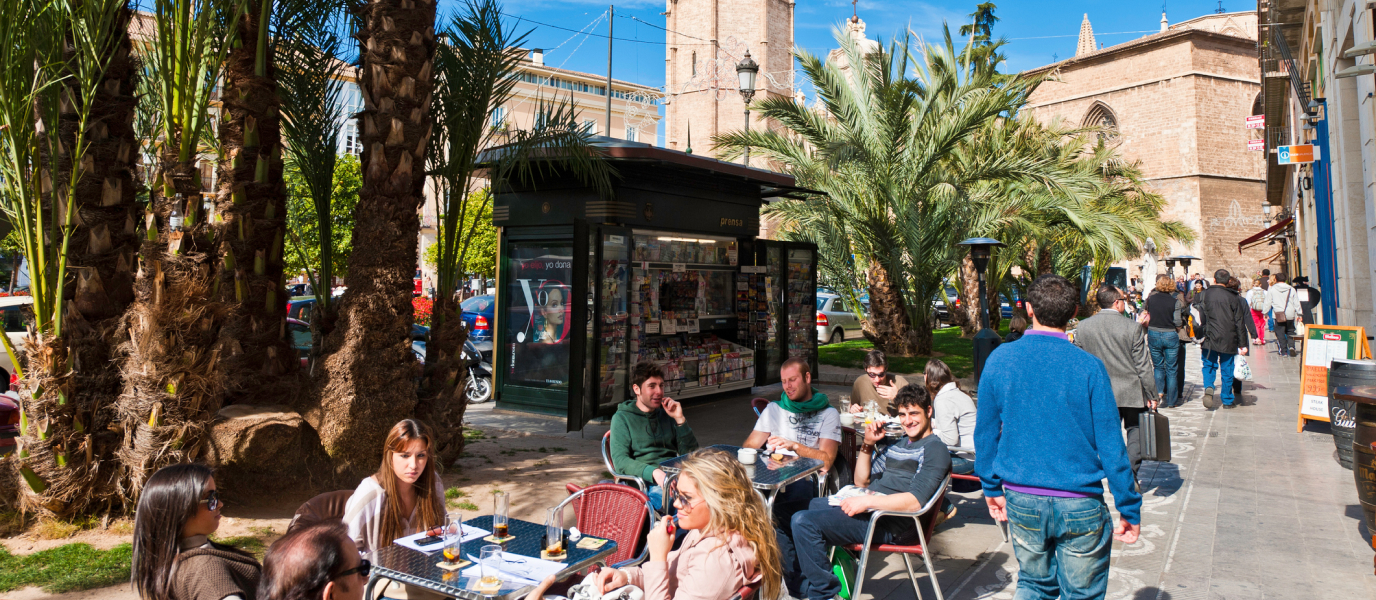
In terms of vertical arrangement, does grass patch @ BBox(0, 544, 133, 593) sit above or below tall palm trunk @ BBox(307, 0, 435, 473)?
below

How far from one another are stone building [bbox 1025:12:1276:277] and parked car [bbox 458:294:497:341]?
39583 millimetres

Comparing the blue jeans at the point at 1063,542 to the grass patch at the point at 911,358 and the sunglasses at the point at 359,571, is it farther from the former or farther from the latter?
the grass patch at the point at 911,358

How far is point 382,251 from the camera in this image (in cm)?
602

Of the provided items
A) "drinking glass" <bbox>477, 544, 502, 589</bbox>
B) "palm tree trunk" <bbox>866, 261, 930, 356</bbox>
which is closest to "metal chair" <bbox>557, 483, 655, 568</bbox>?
"drinking glass" <bbox>477, 544, 502, 589</bbox>

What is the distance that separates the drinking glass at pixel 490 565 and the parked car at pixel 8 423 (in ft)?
14.2

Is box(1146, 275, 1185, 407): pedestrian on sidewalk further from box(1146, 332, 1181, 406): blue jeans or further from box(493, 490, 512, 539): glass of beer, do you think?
box(493, 490, 512, 539): glass of beer

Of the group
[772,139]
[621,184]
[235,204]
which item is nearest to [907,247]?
[772,139]

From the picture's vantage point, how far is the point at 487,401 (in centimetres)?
1169

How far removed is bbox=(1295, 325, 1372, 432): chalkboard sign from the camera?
8.78 metres

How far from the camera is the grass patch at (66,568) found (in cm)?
418

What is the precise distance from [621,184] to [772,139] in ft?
19.8

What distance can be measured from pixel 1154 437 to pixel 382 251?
19.9 feet

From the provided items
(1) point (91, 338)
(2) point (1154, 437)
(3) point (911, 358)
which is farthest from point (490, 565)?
(3) point (911, 358)

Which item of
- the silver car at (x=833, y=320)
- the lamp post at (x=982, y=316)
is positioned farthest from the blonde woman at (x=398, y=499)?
the silver car at (x=833, y=320)
